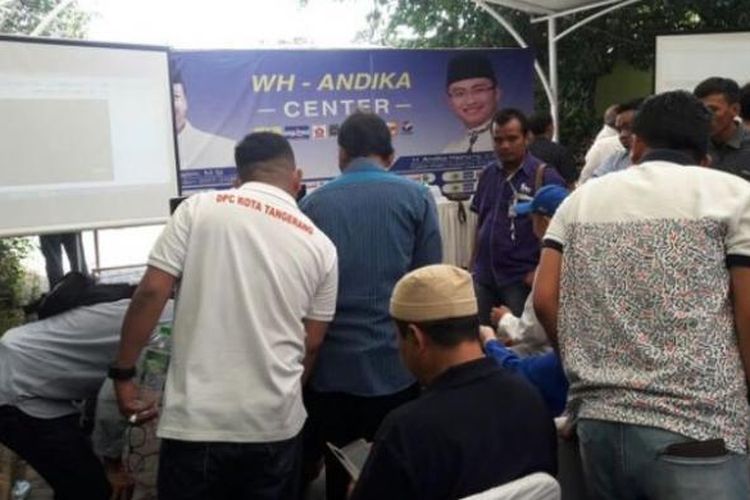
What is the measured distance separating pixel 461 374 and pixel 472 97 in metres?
5.08

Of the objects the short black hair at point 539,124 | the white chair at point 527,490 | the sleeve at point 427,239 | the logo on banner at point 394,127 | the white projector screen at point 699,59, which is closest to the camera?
the white chair at point 527,490

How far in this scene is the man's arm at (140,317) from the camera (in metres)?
2.06

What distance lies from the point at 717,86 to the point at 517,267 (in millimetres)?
1234

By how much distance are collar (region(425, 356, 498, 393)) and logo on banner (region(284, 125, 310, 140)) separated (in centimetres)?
425

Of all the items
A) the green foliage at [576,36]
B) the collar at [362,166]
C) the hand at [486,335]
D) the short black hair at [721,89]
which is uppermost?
the green foliage at [576,36]

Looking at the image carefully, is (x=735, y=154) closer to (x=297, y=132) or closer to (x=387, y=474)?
(x=387, y=474)

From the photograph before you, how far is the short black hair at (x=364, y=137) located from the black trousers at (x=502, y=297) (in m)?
1.44

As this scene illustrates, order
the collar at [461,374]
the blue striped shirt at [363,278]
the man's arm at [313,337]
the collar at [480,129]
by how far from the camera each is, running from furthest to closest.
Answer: the collar at [480,129]
the blue striped shirt at [363,278]
the man's arm at [313,337]
the collar at [461,374]

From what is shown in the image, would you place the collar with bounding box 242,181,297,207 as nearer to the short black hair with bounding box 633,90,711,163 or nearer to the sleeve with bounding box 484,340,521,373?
the sleeve with bounding box 484,340,521,373

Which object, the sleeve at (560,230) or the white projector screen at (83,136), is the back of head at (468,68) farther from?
the sleeve at (560,230)

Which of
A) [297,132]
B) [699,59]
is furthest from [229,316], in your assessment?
[699,59]

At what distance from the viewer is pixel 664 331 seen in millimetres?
1582

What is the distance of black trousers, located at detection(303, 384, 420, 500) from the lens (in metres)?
2.53

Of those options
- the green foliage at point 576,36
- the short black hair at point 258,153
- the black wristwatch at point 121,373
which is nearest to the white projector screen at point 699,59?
the green foliage at point 576,36
